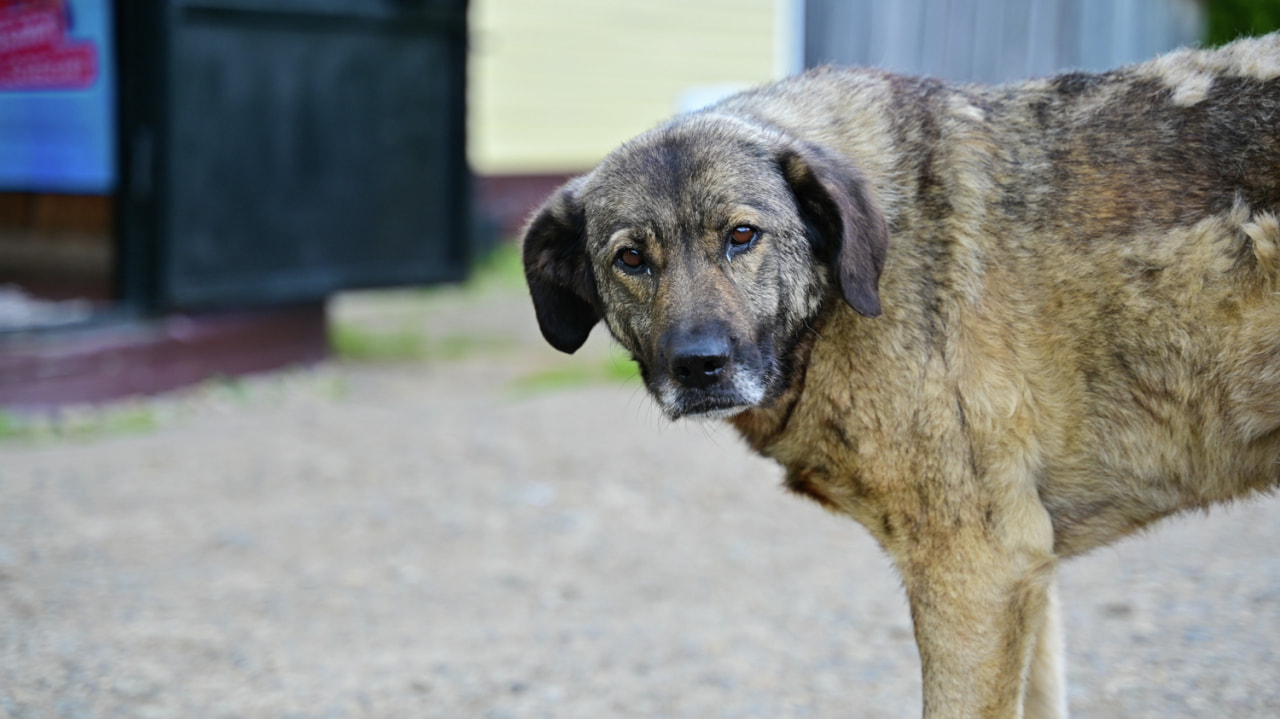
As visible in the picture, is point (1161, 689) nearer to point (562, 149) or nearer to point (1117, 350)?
point (1117, 350)

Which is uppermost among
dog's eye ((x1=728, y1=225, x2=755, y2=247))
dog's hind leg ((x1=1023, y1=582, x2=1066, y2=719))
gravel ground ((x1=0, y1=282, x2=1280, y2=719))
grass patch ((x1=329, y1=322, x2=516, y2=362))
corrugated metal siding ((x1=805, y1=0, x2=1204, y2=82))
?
corrugated metal siding ((x1=805, y1=0, x2=1204, y2=82))

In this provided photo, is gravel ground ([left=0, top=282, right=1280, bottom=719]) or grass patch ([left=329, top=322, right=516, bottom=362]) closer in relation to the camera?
gravel ground ([left=0, top=282, right=1280, bottom=719])

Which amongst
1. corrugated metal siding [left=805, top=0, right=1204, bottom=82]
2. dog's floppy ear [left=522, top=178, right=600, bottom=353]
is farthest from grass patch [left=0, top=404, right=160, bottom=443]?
corrugated metal siding [left=805, top=0, right=1204, bottom=82]

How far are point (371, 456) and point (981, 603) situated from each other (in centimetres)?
437

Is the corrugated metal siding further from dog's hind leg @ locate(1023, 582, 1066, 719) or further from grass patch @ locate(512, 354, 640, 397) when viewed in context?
dog's hind leg @ locate(1023, 582, 1066, 719)

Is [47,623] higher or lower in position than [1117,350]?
lower

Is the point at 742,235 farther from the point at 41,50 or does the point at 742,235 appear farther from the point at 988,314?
the point at 41,50

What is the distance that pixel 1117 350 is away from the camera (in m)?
2.96

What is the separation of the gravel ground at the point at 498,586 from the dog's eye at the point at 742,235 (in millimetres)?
572

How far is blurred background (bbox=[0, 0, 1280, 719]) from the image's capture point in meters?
4.18

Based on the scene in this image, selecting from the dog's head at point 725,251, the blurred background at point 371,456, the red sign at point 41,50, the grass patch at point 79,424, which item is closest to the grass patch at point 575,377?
the blurred background at point 371,456

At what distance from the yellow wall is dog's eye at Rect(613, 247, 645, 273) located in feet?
32.2

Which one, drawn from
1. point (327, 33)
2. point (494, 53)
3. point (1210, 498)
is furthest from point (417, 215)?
point (1210, 498)

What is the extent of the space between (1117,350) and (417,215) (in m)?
6.81
